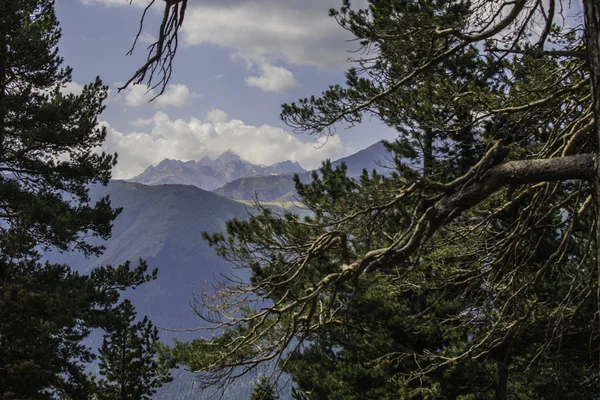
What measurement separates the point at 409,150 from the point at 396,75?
20.8 ft

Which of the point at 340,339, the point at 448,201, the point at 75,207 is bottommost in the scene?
the point at 340,339

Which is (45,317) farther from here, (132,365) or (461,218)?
(461,218)

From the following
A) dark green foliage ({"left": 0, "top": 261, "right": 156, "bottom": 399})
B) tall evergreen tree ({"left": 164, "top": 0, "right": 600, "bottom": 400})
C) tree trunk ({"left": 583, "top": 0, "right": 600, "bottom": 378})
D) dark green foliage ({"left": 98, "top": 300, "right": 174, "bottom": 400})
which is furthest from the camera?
dark green foliage ({"left": 98, "top": 300, "right": 174, "bottom": 400})

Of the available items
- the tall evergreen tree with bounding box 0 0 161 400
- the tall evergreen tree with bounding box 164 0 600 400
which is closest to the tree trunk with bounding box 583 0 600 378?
the tall evergreen tree with bounding box 164 0 600 400

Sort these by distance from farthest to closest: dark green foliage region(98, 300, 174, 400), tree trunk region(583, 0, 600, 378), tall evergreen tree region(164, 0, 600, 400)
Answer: dark green foliage region(98, 300, 174, 400) → tall evergreen tree region(164, 0, 600, 400) → tree trunk region(583, 0, 600, 378)

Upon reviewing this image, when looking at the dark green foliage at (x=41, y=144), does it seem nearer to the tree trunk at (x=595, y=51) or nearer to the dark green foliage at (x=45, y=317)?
the dark green foliage at (x=45, y=317)

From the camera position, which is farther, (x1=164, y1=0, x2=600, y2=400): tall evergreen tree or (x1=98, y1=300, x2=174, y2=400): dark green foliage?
(x1=98, y1=300, x2=174, y2=400): dark green foliage

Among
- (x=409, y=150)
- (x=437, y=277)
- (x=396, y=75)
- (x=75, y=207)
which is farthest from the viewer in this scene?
(x=75, y=207)

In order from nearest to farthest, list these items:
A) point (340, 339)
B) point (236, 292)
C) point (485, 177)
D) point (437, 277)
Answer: point (485, 177) → point (236, 292) → point (437, 277) → point (340, 339)

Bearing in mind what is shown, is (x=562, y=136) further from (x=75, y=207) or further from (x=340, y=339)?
(x=75, y=207)

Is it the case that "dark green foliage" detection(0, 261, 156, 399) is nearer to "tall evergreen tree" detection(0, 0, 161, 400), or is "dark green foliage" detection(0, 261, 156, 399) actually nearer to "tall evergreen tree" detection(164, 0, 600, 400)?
"tall evergreen tree" detection(0, 0, 161, 400)

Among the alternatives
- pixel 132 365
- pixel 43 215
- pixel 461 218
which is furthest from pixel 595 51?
pixel 132 365

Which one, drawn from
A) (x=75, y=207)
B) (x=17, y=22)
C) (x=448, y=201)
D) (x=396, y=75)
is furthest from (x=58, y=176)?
(x=448, y=201)

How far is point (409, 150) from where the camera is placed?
1091 centimetres
